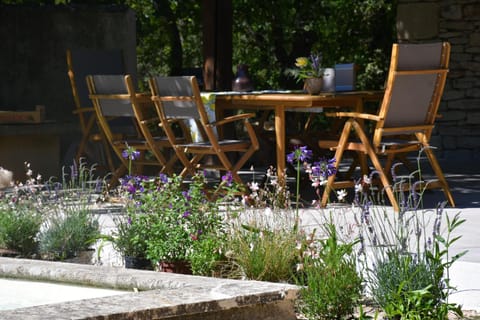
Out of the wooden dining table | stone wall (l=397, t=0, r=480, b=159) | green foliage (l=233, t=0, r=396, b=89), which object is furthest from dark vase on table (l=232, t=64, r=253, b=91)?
green foliage (l=233, t=0, r=396, b=89)

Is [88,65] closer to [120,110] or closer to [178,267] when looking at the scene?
[120,110]

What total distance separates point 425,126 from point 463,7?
497 centimetres

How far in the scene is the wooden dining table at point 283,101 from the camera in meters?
8.02

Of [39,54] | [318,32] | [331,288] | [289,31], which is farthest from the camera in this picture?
[318,32]

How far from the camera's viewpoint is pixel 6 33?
38.9 ft

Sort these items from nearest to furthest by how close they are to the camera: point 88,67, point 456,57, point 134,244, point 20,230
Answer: point 134,244, point 20,230, point 88,67, point 456,57

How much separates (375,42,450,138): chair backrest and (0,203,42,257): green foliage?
2732 mm

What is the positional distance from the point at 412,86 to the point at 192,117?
5.41 feet

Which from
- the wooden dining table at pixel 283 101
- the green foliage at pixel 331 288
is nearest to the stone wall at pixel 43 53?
the wooden dining table at pixel 283 101

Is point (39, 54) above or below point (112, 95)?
above

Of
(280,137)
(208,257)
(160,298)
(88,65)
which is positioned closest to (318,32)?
(88,65)

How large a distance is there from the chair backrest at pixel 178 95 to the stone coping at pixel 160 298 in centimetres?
311

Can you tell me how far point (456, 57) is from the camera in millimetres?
12523

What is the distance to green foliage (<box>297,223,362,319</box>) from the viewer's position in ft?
14.2
